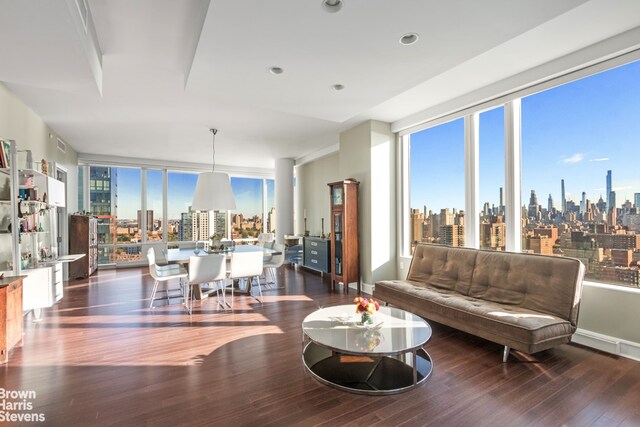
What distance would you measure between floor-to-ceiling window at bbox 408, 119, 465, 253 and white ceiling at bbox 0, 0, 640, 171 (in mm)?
591

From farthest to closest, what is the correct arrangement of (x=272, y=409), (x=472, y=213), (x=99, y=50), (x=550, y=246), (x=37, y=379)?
(x=472, y=213)
(x=550, y=246)
(x=99, y=50)
(x=37, y=379)
(x=272, y=409)

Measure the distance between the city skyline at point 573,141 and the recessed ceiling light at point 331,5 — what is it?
2.91 metres

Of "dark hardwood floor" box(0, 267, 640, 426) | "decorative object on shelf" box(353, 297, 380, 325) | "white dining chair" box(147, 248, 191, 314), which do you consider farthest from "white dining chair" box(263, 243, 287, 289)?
"decorative object on shelf" box(353, 297, 380, 325)

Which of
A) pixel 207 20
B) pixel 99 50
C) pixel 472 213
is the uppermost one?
pixel 99 50

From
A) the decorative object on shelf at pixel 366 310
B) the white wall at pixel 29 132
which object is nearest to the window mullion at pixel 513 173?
the decorative object on shelf at pixel 366 310

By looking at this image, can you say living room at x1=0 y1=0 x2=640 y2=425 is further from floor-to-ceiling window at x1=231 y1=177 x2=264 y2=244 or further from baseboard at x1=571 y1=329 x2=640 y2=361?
floor-to-ceiling window at x1=231 y1=177 x2=264 y2=244

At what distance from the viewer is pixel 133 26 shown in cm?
275

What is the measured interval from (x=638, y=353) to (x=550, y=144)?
2.20 metres

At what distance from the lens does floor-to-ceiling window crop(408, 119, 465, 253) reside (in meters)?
4.61

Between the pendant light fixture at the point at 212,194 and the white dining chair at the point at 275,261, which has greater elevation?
the pendant light fixture at the point at 212,194

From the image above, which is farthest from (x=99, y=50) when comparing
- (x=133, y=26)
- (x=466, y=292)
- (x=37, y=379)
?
(x=466, y=292)

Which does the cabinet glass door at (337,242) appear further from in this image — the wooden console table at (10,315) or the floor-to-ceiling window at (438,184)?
the wooden console table at (10,315)

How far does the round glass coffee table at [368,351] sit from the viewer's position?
2.35 meters

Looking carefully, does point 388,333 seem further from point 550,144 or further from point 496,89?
point 496,89
